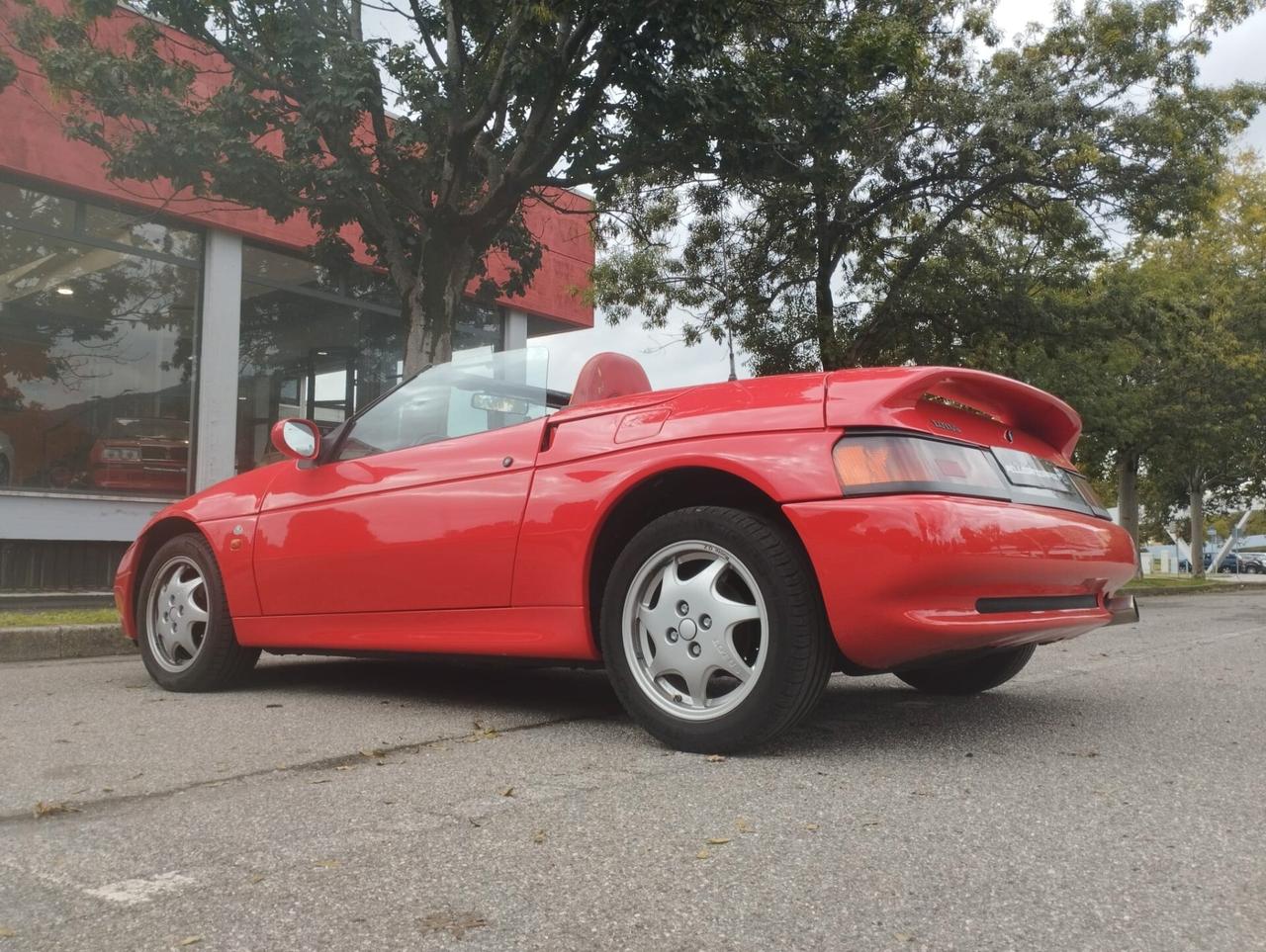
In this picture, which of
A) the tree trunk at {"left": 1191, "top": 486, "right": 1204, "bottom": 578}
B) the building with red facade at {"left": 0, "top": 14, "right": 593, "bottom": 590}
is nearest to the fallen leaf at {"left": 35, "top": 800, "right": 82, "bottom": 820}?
the building with red facade at {"left": 0, "top": 14, "right": 593, "bottom": 590}

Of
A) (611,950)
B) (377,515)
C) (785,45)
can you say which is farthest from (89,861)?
(785,45)

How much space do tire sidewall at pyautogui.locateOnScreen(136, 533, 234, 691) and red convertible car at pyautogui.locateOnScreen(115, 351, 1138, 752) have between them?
0.63ft

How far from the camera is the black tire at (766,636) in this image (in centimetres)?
280

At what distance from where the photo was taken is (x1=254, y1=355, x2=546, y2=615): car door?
3523 mm

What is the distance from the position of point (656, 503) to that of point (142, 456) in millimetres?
10100

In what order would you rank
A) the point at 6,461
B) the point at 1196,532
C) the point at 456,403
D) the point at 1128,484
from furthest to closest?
the point at 1196,532, the point at 1128,484, the point at 6,461, the point at 456,403

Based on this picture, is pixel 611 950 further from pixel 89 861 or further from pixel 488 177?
pixel 488 177

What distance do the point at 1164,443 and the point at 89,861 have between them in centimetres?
A: 2429

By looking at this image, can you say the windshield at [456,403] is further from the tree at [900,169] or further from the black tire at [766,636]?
the tree at [900,169]

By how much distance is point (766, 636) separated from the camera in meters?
2.85

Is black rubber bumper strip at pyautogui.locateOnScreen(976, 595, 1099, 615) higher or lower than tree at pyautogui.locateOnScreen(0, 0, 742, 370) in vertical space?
lower

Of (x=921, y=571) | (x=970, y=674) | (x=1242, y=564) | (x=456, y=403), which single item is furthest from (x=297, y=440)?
(x=1242, y=564)

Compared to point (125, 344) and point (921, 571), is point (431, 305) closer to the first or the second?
point (125, 344)

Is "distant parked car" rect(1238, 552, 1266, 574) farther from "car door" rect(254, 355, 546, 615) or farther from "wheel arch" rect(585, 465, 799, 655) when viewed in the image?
"wheel arch" rect(585, 465, 799, 655)
